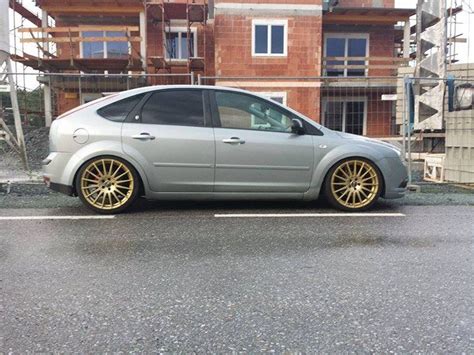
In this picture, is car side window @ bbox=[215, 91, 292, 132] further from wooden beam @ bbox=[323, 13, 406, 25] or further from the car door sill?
wooden beam @ bbox=[323, 13, 406, 25]

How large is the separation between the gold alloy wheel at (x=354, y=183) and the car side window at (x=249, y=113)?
91 cm

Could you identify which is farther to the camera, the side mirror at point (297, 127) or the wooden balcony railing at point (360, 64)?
the wooden balcony railing at point (360, 64)

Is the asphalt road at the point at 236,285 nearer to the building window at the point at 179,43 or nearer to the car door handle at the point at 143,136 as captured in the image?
the car door handle at the point at 143,136

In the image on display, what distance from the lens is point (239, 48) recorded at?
63.5 feet

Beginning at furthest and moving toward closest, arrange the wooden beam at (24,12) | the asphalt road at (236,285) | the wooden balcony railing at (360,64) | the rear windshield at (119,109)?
the wooden beam at (24,12), the wooden balcony railing at (360,64), the rear windshield at (119,109), the asphalt road at (236,285)

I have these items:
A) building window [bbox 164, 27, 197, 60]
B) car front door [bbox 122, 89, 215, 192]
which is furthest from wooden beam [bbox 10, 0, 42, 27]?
car front door [bbox 122, 89, 215, 192]

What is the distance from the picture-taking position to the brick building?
18844mm

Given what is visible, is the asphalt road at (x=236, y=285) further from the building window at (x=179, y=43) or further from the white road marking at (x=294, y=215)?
the building window at (x=179, y=43)

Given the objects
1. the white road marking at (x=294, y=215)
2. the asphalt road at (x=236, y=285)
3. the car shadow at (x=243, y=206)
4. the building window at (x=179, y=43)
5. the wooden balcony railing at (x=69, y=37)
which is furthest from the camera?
the building window at (x=179, y=43)

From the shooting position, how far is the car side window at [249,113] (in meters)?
5.89

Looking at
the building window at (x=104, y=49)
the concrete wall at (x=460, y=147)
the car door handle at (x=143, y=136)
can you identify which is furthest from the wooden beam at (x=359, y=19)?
the car door handle at (x=143, y=136)

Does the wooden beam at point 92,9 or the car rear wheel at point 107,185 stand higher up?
the wooden beam at point 92,9

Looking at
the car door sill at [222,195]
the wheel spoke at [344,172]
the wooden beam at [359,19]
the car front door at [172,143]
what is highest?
the wooden beam at [359,19]

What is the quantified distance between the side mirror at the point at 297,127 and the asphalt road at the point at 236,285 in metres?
1.23
